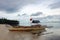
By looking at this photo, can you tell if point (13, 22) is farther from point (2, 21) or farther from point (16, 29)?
point (16, 29)

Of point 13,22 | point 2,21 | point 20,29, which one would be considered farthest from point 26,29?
point 13,22

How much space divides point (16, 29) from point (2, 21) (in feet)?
12.8

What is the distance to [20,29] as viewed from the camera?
1285 centimetres

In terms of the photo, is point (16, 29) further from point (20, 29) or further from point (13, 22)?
point (13, 22)

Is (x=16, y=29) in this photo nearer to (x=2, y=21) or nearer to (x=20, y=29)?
(x=20, y=29)

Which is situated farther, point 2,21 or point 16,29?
point 2,21

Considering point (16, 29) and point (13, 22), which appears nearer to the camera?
point (16, 29)

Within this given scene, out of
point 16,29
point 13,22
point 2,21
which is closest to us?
point 16,29

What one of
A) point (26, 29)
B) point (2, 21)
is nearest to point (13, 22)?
point (2, 21)

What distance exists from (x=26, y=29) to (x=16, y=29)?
1171mm

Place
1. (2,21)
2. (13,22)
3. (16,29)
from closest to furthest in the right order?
(16,29) < (2,21) < (13,22)

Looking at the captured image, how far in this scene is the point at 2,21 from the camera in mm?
16109

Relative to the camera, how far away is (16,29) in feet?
41.9

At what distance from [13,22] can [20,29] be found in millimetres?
6344
